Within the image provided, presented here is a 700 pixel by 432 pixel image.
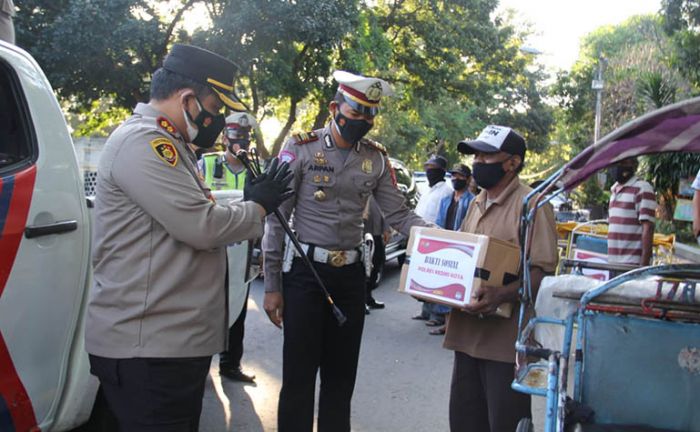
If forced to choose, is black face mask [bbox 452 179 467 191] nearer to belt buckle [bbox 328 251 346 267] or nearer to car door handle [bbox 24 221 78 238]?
belt buckle [bbox 328 251 346 267]

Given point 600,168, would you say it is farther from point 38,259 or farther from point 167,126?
point 38,259

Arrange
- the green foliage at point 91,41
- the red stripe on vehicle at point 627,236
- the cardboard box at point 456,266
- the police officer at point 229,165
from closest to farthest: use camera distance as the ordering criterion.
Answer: the cardboard box at point 456,266 → the police officer at point 229,165 → the red stripe on vehicle at point 627,236 → the green foliage at point 91,41

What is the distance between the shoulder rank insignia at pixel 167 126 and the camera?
2.37m

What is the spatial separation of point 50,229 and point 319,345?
142 cm

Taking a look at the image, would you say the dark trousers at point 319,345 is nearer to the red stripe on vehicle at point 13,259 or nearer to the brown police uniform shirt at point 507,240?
the brown police uniform shirt at point 507,240

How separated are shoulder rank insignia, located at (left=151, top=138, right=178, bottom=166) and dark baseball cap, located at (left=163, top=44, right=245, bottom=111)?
0.89 feet

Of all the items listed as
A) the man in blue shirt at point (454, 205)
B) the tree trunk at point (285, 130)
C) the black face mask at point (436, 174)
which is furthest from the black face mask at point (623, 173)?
the tree trunk at point (285, 130)

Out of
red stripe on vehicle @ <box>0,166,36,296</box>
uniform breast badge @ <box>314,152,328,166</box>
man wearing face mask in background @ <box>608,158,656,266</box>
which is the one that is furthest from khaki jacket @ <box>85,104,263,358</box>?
man wearing face mask in background @ <box>608,158,656,266</box>

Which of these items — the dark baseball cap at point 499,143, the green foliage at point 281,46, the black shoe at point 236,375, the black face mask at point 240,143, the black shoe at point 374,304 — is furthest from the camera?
the green foliage at point 281,46

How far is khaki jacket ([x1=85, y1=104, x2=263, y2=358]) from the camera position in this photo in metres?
2.22

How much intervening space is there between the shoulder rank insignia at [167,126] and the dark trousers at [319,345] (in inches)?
47.9

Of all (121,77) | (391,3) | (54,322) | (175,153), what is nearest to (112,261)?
(175,153)

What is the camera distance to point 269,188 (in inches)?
99.5

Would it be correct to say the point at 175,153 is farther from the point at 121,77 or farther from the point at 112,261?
the point at 121,77
